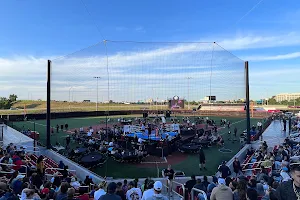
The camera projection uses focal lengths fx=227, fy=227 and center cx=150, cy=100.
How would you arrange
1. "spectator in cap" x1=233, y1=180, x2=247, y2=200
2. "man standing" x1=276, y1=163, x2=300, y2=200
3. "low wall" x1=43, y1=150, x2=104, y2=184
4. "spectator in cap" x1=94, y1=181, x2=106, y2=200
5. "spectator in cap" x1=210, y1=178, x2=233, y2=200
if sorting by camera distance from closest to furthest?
1. "man standing" x1=276, y1=163, x2=300, y2=200
2. "spectator in cap" x1=210, y1=178, x2=233, y2=200
3. "spectator in cap" x1=233, y1=180, x2=247, y2=200
4. "spectator in cap" x1=94, y1=181, x2=106, y2=200
5. "low wall" x1=43, y1=150, x2=104, y2=184

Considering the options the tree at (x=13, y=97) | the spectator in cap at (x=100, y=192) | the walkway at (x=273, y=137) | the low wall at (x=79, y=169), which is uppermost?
the tree at (x=13, y=97)

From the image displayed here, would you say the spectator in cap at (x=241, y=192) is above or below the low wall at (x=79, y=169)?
above

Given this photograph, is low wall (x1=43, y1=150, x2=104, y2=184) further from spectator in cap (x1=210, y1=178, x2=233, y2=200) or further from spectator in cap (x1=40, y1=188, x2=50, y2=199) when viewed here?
spectator in cap (x1=210, y1=178, x2=233, y2=200)

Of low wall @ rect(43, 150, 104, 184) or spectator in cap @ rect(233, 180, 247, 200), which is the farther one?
low wall @ rect(43, 150, 104, 184)

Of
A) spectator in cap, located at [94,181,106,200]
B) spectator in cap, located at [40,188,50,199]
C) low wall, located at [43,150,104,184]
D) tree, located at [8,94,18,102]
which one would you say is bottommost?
low wall, located at [43,150,104,184]

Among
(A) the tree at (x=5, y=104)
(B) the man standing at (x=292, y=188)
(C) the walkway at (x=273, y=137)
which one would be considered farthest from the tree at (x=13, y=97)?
(B) the man standing at (x=292, y=188)

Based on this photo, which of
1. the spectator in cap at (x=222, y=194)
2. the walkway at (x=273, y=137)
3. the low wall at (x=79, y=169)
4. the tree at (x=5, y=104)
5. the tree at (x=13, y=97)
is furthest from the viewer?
the tree at (x=13, y=97)

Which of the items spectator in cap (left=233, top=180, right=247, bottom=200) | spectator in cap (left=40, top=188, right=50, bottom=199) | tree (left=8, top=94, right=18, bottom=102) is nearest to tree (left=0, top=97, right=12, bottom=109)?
tree (left=8, top=94, right=18, bottom=102)

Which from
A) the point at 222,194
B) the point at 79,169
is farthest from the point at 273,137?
the point at 222,194

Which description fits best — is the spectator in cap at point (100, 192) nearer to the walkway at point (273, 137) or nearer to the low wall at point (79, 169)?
the low wall at point (79, 169)

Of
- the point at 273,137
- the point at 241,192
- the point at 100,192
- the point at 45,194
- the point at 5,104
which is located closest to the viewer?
the point at 241,192

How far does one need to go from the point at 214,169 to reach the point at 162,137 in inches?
271

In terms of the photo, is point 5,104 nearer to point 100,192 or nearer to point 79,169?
point 79,169

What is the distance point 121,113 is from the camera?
205 ft
